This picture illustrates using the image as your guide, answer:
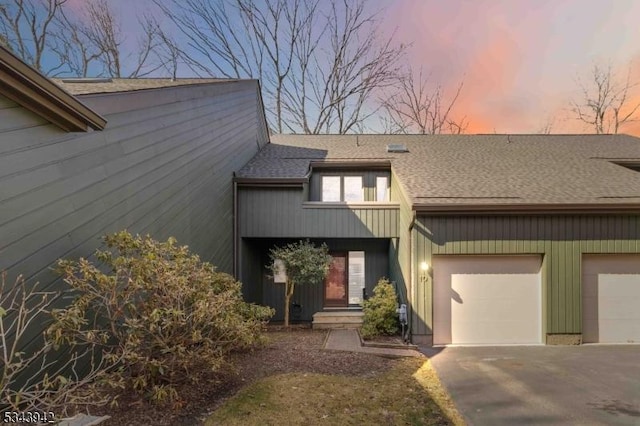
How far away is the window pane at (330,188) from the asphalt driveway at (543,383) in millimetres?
5909

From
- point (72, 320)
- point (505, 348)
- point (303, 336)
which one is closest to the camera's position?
point (72, 320)

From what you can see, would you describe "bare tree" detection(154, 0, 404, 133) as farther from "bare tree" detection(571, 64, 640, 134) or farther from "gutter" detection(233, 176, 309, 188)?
"gutter" detection(233, 176, 309, 188)

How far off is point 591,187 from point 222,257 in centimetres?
991

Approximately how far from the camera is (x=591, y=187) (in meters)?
9.72

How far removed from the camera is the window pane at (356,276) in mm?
12312

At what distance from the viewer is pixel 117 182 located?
557 cm

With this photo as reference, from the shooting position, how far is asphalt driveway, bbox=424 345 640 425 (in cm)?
488

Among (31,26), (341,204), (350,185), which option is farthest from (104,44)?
(341,204)

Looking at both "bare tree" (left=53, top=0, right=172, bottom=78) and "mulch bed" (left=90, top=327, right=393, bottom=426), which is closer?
"mulch bed" (left=90, top=327, right=393, bottom=426)

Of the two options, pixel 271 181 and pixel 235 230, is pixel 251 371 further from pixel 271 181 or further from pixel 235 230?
pixel 271 181

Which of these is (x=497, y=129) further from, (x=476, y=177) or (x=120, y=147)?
(x=120, y=147)

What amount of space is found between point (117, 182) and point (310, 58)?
20.2 metres

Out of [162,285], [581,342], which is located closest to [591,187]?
[581,342]

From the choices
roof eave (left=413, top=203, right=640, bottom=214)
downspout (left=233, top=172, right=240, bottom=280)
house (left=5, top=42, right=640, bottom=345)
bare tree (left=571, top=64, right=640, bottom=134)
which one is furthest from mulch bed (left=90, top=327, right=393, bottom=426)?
bare tree (left=571, top=64, right=640, bottom=134)
